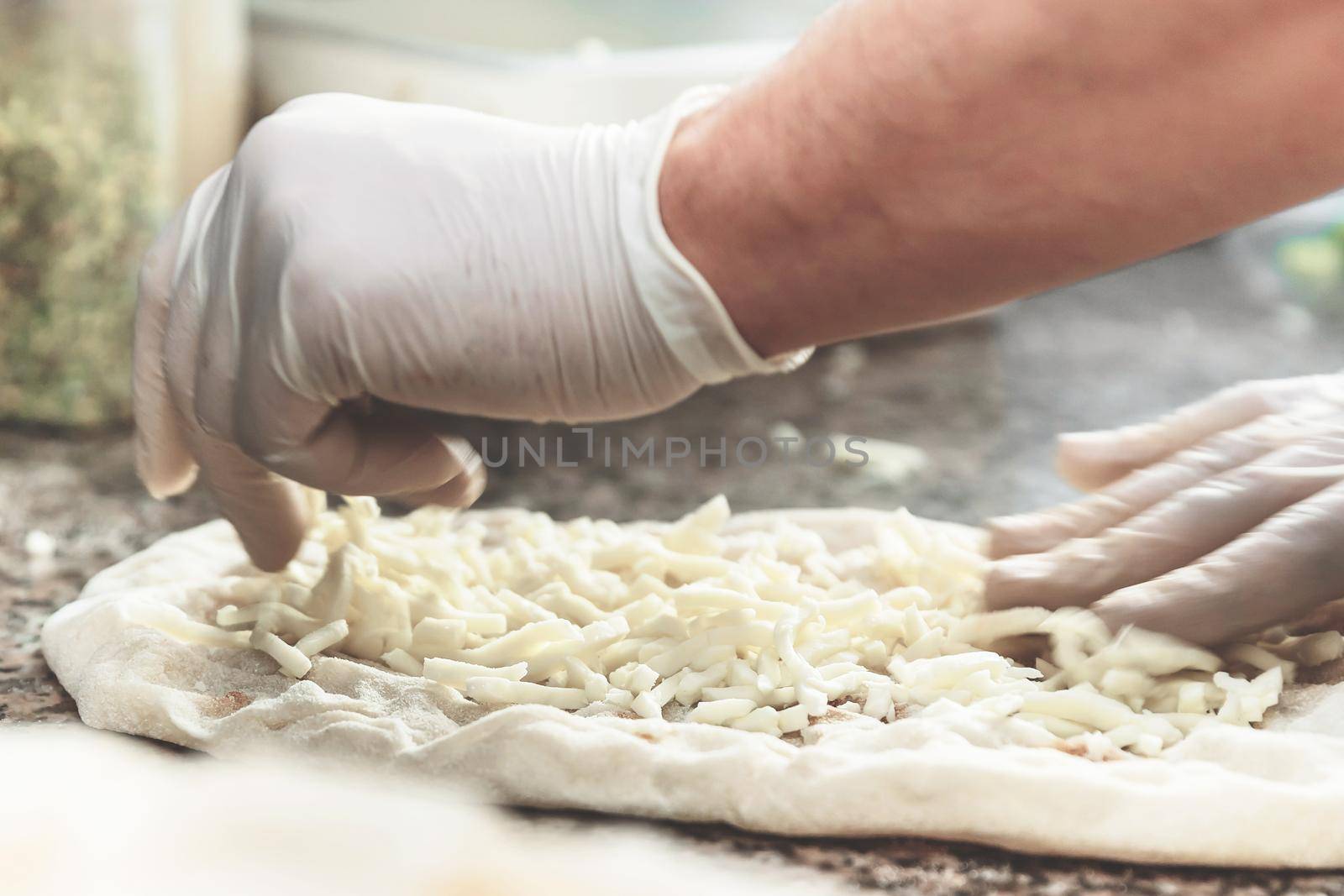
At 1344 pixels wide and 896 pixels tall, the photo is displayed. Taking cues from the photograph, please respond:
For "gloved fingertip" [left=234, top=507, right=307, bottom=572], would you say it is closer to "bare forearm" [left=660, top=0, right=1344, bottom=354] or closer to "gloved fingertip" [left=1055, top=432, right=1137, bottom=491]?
"bare forearm" [left=660, top=0, right=1344, bottom=354]

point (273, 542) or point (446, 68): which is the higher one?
point (446, 68)

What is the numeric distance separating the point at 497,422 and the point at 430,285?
49.2 inches

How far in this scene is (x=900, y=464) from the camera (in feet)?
6.39

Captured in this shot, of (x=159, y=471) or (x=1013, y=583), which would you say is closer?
(x=1013, y=583)

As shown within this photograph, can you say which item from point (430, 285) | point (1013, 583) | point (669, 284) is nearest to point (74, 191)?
point (430, 285)

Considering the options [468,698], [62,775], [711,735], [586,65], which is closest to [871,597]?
[711,735]

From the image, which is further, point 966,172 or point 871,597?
point 871,597

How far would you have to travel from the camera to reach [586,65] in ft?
8.61

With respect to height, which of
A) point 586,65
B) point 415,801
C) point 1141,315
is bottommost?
point 415,801

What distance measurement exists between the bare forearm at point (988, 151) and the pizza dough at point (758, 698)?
0.98ft

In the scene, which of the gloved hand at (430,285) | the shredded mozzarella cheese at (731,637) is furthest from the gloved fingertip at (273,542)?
the gloved hand at (430,285)

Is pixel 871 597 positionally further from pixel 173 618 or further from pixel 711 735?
pixel 173 618

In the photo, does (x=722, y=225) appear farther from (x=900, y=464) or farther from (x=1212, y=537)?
(x=900, y=464)

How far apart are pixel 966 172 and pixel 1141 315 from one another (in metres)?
2.47
